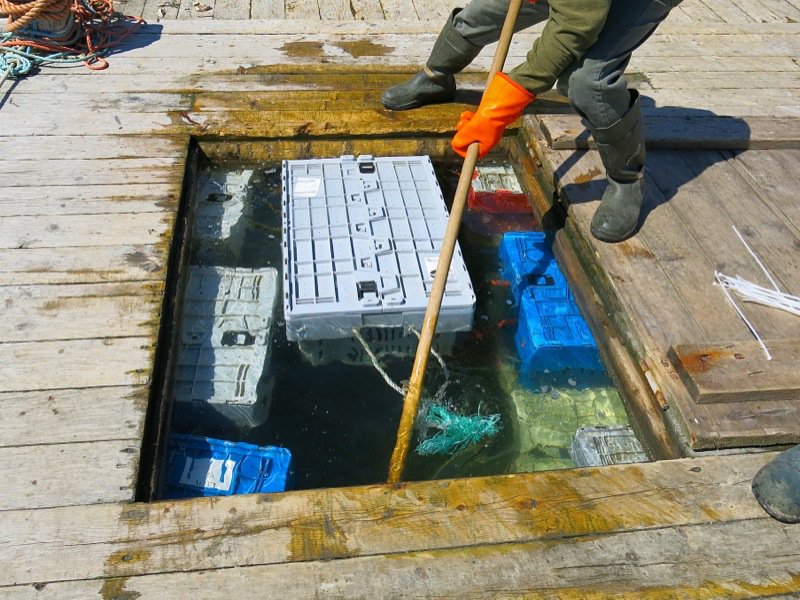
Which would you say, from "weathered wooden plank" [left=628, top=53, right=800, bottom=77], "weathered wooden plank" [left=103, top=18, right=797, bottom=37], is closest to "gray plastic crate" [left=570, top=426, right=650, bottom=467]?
"weathered wooden plank" [left=628, top=53, right=800, bottom=77]

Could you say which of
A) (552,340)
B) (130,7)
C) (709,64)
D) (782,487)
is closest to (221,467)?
(552,340)

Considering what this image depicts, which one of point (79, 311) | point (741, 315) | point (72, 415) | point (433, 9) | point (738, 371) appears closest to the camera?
point (72, 415)

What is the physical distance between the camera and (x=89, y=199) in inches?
116

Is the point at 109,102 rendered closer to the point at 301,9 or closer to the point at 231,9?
the point at 231,9

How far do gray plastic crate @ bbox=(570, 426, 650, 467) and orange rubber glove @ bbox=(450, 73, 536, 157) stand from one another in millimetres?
1131

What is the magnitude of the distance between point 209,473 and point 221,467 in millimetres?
43

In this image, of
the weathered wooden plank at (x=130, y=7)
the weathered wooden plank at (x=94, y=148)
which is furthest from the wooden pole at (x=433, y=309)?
the weathered wooden plank at (x=130, y=7)

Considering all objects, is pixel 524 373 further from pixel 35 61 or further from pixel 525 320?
pixel 35 61

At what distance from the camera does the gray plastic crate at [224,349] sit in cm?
248

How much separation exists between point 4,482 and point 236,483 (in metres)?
0.67

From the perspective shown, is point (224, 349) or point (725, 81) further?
point (725, 81)


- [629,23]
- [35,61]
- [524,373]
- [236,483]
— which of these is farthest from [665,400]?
[35,61]

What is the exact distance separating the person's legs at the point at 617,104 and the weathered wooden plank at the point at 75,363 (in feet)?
6.10

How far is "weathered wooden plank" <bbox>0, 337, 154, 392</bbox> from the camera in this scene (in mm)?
2197
